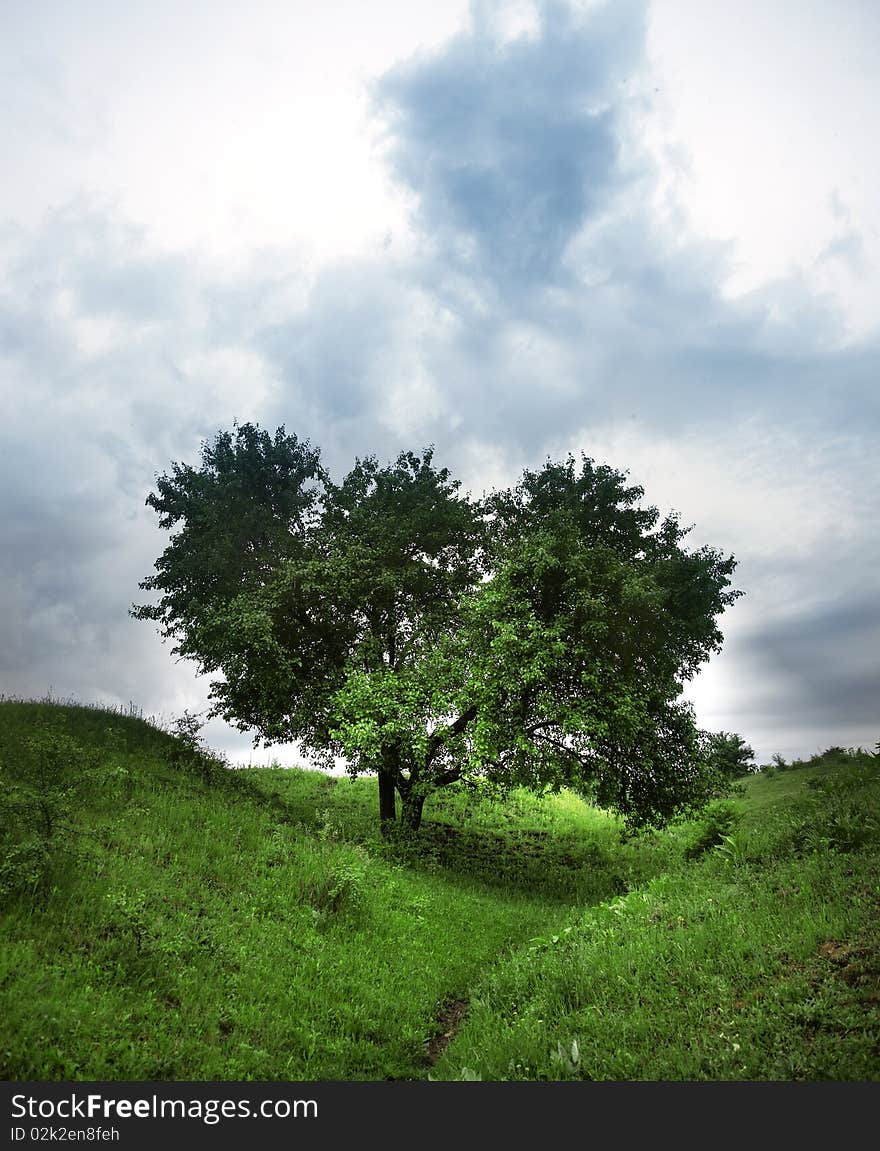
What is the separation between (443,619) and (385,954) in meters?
13.7

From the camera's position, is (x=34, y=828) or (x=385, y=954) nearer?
(x=34, y=828)

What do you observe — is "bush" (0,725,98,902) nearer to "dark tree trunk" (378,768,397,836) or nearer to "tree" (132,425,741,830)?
"tree" (132,425,741,830)

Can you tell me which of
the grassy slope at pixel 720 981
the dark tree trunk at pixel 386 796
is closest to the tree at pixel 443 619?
the dark tree trunk at pixel 386 796

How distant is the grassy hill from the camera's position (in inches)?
264

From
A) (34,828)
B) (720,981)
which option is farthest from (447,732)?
(720,981)

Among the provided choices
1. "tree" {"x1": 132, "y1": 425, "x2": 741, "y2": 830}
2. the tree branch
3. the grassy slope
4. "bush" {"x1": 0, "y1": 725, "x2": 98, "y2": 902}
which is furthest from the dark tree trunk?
"bush" {"x1": 0, "y1": 725, "x2": 98, "y2": 902}

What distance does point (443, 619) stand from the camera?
23.8m

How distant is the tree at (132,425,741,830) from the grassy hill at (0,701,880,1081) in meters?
4.66

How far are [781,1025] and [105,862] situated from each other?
Result: 425 inches

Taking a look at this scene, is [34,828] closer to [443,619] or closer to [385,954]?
[385,954]

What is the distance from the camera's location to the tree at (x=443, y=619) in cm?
1959

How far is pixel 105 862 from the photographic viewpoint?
10.7 m

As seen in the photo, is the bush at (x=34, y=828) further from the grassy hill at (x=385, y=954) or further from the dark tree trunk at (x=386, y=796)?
the dark tree trunk at (x=386, y=796)

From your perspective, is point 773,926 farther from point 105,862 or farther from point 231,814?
point 231,814
